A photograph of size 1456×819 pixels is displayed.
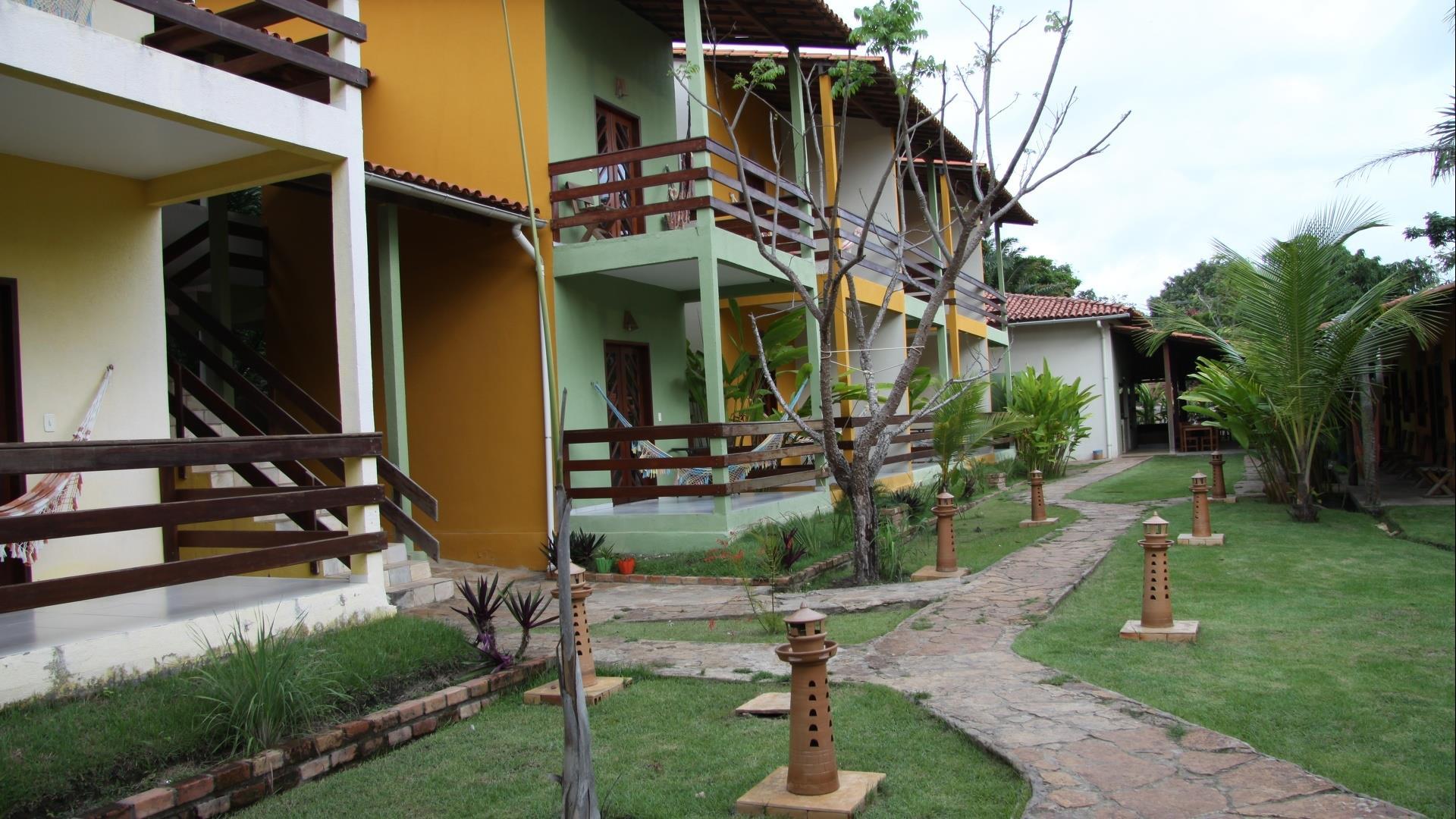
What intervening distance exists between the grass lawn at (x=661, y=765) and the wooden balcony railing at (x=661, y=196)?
556 centimetres

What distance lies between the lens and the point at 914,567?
10.1 meters

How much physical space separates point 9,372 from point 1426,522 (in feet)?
42.9

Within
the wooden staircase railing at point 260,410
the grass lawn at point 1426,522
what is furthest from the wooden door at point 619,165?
the grass lawn at point 1426,522

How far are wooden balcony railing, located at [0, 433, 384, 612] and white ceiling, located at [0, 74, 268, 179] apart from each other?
7.02 feet

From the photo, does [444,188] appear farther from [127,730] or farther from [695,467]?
[127,730]

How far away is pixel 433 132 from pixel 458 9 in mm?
1475

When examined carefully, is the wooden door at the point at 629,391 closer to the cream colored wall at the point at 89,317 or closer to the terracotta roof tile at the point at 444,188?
the terracotta roof tile at the point at 444,188

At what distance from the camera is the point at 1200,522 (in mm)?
10320

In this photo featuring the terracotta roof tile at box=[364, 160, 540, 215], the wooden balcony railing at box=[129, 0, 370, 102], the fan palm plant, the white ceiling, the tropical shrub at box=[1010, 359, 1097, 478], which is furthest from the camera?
the tropical shrub at box=[1010, 359, 1097, 478]

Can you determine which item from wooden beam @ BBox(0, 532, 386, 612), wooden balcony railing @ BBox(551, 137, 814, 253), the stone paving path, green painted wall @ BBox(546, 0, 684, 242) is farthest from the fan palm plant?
wooden beam @ BBox(0, 532, 386, 612)

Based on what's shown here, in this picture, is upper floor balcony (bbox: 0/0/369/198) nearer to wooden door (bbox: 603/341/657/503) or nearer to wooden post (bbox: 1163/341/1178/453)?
wooden door (bbox: 603/341/657/503)

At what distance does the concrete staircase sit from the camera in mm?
8664

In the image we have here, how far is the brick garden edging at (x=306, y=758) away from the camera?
162 inches

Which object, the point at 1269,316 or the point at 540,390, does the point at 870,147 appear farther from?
the point at 540,390
